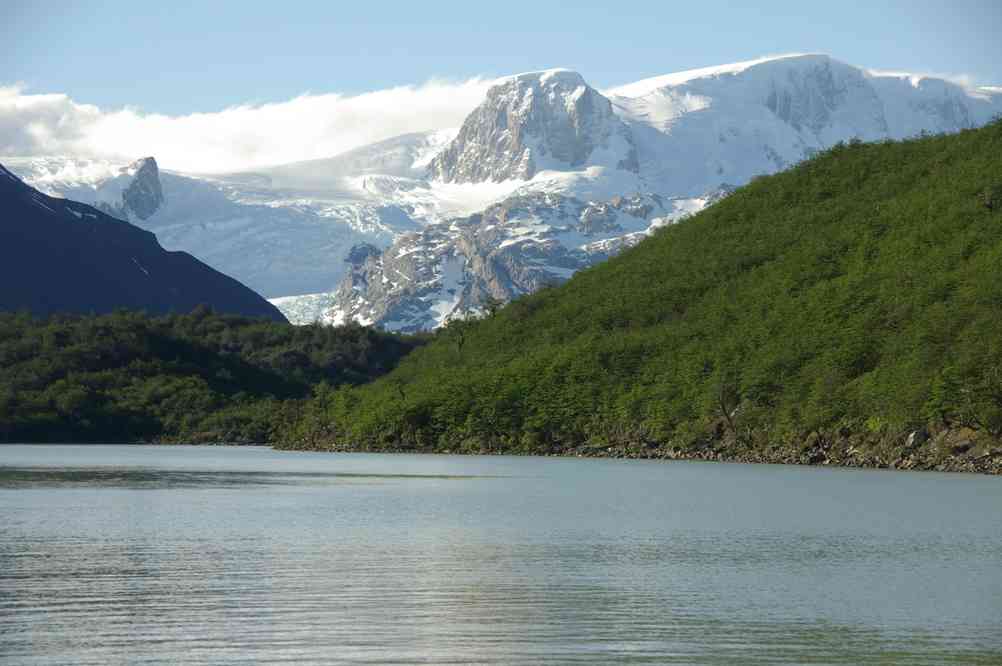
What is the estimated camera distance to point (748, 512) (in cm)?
8069

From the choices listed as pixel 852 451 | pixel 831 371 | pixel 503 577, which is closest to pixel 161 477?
pixel 852 451

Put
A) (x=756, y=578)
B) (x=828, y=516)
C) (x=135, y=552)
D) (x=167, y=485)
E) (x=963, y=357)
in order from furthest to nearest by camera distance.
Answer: (x=963, y=357), (x=167, y=485), (x=828, y=516), (x=135, y=552), (x=756, y=578)

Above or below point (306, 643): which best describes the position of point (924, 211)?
above

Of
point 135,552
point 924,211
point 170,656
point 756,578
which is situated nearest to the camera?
point 170,656

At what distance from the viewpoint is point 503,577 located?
51.2 metres

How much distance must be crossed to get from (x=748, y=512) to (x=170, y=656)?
48.5 meters

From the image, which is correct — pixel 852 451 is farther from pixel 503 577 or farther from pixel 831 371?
pixel 503 577

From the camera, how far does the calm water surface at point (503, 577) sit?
38.0m

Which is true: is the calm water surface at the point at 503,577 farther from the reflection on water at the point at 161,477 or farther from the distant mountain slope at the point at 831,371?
the distant mountain slope at the point at 831,371

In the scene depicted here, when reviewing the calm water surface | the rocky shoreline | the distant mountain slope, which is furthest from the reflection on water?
the distant mountain slope

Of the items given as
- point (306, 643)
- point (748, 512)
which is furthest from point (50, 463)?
point (306, 643)

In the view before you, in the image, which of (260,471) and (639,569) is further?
(260,471)

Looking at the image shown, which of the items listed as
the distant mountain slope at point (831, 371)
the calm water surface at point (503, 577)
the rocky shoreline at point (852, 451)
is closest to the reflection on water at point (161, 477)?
the calm water surface at point (503, 577)

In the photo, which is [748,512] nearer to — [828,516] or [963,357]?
[828,516]
